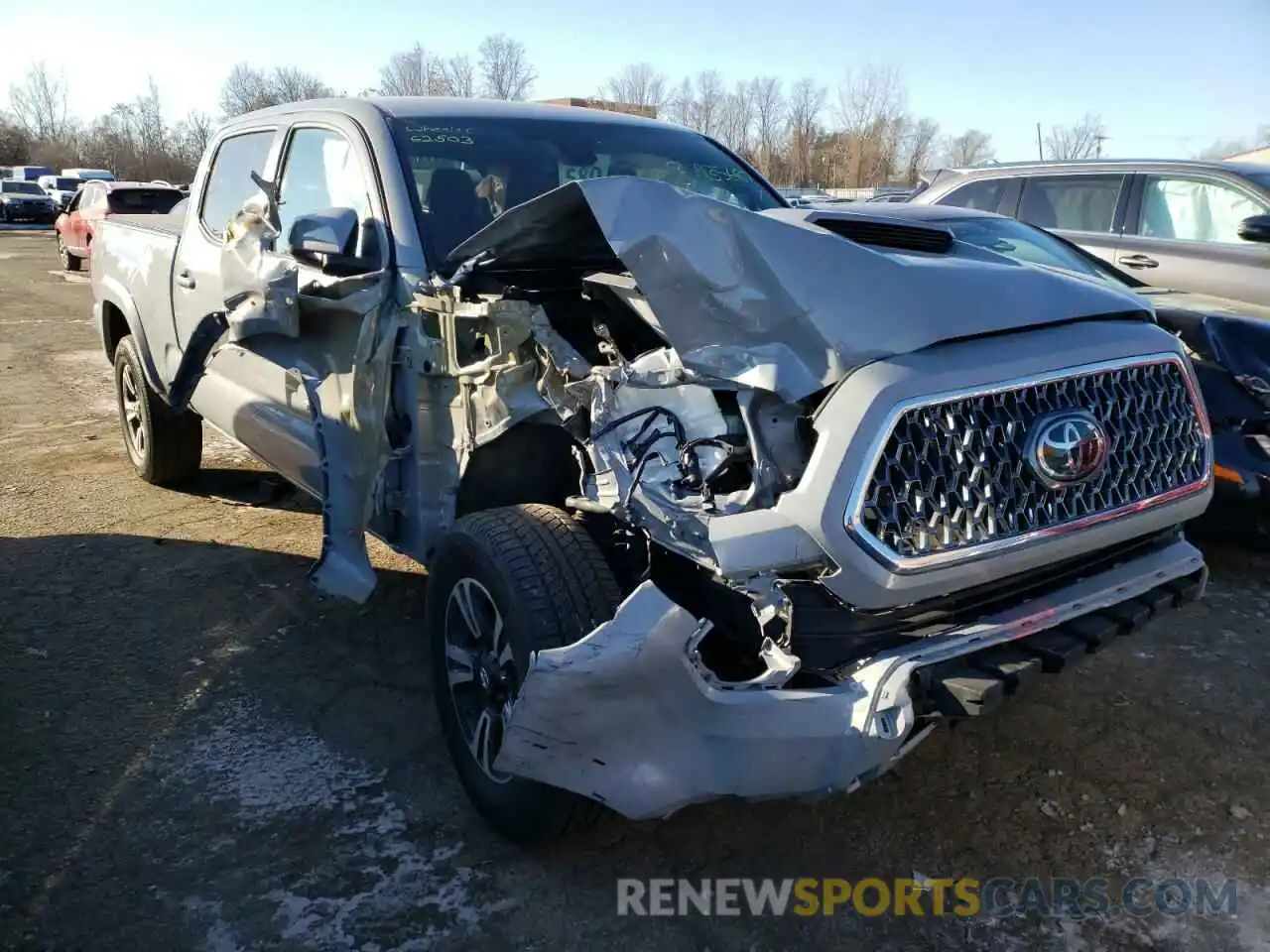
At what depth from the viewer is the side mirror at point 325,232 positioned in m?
3.13

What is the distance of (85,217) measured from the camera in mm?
17750

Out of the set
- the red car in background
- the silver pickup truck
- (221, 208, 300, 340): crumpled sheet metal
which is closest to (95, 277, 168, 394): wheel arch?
(221, 208, 300, 340): crumpled sheet metal

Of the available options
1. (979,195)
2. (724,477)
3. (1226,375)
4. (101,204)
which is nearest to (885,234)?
(724,477)

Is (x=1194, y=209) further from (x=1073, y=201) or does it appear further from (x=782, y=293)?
(x=782, y=293)

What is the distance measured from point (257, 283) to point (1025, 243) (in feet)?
11.5

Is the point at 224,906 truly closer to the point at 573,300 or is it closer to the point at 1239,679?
the point at 573,300

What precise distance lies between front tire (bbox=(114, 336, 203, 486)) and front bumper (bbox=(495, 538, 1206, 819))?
164 inches

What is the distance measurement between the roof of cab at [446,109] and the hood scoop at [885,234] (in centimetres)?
150

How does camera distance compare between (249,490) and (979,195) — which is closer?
(249,490)

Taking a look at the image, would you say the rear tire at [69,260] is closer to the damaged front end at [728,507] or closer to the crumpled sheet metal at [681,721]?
the damaged front end at [728,507]

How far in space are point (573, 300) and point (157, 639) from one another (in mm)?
2239

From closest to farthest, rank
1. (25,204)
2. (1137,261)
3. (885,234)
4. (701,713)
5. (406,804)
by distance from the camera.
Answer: (701,713)
(406,804)
(885,234)
(1137,261)
(25,204)

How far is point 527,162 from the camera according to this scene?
377 cm

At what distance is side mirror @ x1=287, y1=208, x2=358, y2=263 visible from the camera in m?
3.13
